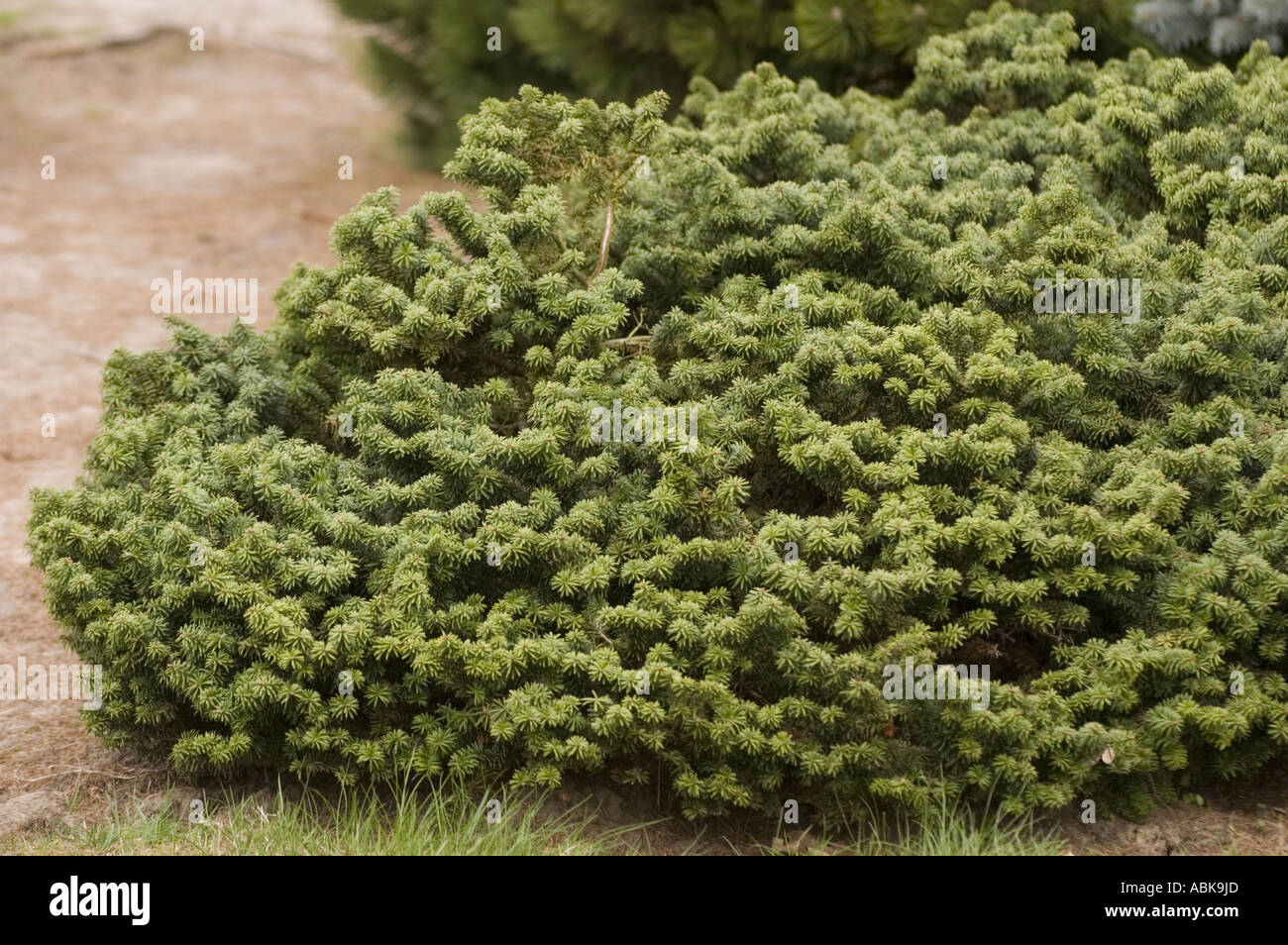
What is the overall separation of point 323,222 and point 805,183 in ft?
16.4

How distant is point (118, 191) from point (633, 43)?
4351mm

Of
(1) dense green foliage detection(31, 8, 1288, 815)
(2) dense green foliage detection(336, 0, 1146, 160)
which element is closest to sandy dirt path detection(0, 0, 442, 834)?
(2) dense green foliage detection(336, 0, 1146, 160)

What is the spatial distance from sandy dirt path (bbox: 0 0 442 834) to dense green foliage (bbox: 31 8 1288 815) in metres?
0.85

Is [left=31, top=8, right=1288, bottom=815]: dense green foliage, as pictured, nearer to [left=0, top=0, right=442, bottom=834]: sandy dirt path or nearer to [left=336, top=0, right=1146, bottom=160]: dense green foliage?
[left=0, top=0, right=442, bottom=834]: sandy dirt path

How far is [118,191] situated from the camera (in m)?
9.65

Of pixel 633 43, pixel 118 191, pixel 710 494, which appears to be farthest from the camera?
pixel 118 191

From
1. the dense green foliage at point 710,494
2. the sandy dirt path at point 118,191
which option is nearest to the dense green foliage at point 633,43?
the sandy dirt path at point 118,191

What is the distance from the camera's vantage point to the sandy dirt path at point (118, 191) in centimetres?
490

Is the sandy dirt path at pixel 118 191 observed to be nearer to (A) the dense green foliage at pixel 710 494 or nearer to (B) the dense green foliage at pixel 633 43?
(B) the dense green foliage at pixel 633 43

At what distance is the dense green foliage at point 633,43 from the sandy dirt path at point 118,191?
0.67 meters

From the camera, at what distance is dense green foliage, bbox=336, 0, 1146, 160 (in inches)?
255

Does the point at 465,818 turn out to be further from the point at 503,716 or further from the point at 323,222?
the point at 323,222

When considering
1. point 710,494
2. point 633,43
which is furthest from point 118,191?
point 710,494

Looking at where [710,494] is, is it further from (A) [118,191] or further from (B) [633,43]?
(A) [118,191]
